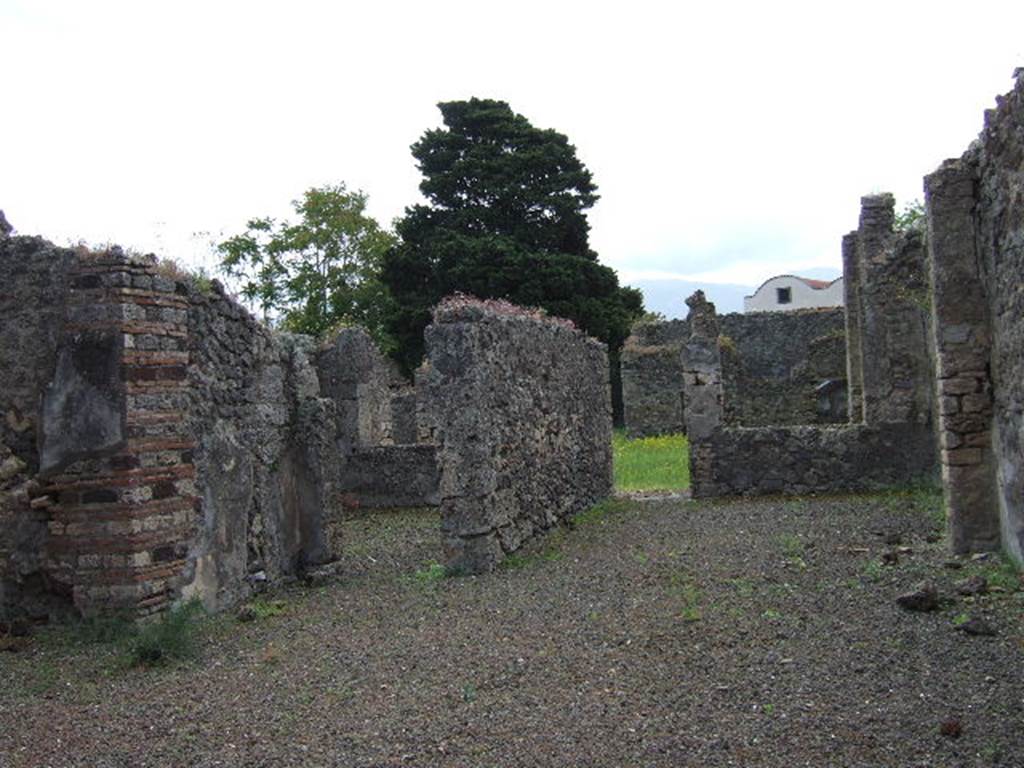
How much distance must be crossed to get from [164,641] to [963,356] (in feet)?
21.0

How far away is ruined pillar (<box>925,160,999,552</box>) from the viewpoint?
28.4 feet

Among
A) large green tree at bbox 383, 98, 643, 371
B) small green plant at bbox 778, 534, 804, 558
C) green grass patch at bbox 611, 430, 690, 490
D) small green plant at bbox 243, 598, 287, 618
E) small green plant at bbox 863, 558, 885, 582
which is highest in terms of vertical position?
large green tree at bbox 383, 98, 643, 371

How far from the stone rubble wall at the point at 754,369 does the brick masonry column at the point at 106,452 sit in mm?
18593

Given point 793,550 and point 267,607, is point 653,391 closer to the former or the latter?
point 793,550

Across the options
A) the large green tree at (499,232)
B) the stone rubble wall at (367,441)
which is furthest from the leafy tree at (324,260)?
the stone rubble wall at (367,441)

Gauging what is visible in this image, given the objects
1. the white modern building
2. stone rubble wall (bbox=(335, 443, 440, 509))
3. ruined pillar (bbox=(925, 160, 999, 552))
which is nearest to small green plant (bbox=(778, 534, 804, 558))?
ruined pillar (bbox=(925, 160, 999, 552))

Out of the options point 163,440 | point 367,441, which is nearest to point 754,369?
point 367,441

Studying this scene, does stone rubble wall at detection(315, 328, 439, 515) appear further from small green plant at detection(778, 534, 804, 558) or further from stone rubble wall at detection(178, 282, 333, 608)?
small green plant at detection(778, 534, 804, 558)

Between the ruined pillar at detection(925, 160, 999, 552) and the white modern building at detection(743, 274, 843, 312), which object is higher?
the white modern building at detection(743, 274, 843, 312)

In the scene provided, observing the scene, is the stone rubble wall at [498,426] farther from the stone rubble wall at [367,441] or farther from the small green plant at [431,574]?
the stone rubble wall at [367,441]

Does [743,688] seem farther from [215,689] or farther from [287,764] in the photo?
[215,689]

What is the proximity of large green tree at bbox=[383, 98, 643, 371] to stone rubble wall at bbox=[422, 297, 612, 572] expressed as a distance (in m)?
19.0

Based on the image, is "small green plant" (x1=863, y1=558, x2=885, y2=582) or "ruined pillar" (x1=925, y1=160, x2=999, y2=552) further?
"ruined pillar" (x1=925, y1=160, x2=999, y2=552)

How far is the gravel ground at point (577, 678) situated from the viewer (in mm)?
4664
